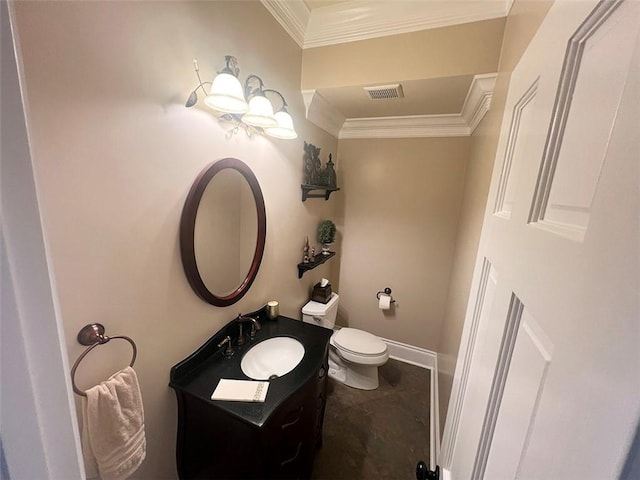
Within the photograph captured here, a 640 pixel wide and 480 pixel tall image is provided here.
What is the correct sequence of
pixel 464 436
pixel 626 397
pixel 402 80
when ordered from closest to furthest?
pixel 626 397 < pixel 464 436 < pixel 402 80

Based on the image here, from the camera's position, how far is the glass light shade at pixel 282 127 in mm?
1207

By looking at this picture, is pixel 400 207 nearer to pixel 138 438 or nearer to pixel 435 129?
pixel 435 129

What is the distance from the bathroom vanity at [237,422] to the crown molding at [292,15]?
167 cm

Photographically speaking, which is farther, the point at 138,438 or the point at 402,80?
the point at 402,80

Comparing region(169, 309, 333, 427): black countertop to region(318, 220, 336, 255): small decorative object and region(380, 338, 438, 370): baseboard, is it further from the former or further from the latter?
region(380, 338, 438, 370): baseboard

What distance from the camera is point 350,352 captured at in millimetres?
1915

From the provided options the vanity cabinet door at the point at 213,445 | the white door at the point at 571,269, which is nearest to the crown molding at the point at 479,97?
the white door at the point at 571,269

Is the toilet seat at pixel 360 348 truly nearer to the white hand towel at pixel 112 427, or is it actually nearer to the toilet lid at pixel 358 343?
the toilet lid at pixel 358 343

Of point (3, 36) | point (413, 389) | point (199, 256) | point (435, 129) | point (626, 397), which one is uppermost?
point (435, 129)

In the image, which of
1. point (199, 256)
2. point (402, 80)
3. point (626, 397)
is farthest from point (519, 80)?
point (199, 256)

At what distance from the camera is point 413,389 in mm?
2096

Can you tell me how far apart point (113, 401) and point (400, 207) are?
2.22m

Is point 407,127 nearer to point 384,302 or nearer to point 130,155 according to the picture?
point 384,302

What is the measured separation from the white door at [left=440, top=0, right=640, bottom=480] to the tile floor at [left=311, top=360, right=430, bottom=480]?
4.05 feet
